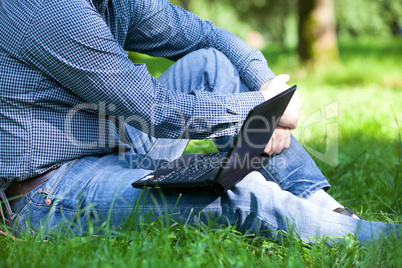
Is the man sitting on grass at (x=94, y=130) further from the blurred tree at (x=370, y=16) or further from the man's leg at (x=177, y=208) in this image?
the blurred tree at (x=370, y=16)

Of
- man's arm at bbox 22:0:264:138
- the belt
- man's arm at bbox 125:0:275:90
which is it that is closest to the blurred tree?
man's arm at bbox 125:0:275:90

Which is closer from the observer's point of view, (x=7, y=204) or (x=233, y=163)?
(x=233, y=163)

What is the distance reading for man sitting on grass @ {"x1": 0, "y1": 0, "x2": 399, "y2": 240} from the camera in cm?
156

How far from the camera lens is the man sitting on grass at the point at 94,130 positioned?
1562 mm

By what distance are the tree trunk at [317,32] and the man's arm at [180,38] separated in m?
5.38

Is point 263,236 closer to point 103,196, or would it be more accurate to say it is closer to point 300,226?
point 300,226

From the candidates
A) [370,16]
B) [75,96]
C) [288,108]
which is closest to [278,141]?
[288,108]

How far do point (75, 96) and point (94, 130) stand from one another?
0.58 feet

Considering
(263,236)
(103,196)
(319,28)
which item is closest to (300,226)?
(263,236)

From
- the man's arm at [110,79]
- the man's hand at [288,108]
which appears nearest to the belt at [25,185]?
the man's arm at [110,79]

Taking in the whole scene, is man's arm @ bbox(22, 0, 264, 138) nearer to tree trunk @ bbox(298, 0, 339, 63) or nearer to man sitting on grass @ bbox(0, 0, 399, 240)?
man sitting on grass @ bbox(0, 0, 399, 240)

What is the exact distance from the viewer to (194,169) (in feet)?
5.43

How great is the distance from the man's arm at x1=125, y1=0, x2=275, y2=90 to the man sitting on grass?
0.82 ft

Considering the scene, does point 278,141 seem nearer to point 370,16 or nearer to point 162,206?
point 162,206
